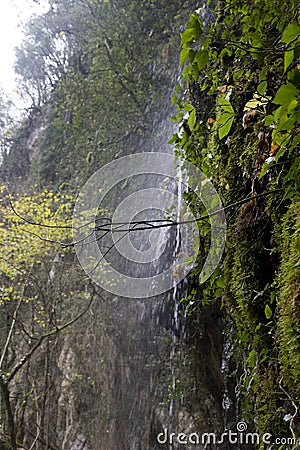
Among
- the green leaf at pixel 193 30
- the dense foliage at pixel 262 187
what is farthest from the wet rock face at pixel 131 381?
the green leaf at pixel 193 30

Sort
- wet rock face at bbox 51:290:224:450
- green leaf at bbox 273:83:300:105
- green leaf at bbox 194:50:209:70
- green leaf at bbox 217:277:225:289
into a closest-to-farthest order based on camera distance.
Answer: green leaf at bbox 273:83:300:105 < green leaf at bbox 194:50:209:70 < green leaf at bbox 217:277:225:289 < wet rock face at bbox 51:290:224:450

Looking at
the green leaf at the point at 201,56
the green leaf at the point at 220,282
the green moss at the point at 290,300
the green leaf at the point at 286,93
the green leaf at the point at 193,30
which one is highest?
the green leaf at the point at 201,56

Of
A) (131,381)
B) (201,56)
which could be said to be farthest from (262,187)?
(131,381)

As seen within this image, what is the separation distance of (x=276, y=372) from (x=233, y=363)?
2.30 metres

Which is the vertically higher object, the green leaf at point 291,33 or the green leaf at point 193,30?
the green leaf at point 193,30

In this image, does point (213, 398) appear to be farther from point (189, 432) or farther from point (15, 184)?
point (15, 184)

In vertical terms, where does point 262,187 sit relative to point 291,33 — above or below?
above

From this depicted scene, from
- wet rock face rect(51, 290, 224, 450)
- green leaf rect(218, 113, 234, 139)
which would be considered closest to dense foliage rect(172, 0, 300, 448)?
Result: green leaf rect(218, 113, 234, 139)

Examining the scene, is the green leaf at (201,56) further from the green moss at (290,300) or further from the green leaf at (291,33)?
the green moss at (290,300)

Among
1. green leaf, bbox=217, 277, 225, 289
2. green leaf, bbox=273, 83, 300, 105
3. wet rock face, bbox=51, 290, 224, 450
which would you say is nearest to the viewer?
green leaf, bbox=273, 83, 300, 105

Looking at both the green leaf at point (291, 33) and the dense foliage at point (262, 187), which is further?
the dense foliage at point (262, 187)

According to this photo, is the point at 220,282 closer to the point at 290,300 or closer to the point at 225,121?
the point at 290,300

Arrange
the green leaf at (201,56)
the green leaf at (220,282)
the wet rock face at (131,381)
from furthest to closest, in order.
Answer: the wet rock face at (131,381) → the green leaf at (220,282) → the green leaf at (201,56)

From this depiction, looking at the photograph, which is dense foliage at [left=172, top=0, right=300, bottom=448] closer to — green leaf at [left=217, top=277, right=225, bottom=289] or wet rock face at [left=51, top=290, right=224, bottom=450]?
green leaf at [left=217, top=277, right=225, bottom=289]
